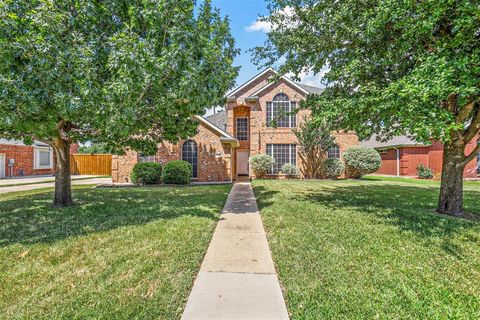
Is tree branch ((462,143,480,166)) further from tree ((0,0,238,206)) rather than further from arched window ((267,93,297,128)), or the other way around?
arched window ((267,93,297,128))

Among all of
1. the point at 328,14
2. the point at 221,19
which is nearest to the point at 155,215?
the point at 221,19

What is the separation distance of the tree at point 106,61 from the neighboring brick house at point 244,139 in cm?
901

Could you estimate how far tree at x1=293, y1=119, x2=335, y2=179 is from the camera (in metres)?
17.9

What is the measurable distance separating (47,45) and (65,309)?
556cm

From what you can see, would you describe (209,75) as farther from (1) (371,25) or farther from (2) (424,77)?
(2) (424,77)

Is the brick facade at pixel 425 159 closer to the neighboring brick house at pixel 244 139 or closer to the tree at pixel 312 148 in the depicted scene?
the neighboring brick house at pixel 244 139

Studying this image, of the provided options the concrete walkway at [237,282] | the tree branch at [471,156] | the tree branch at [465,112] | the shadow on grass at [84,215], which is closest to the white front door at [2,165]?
the shadow on grass at [84,215]

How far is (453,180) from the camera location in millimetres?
6754

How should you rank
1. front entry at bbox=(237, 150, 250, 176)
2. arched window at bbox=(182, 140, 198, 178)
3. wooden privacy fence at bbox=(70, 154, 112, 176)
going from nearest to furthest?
arched window at bbox=(182, 140, 198, 178) → front entry at bbox=(237, 150, 250, 176) → wooden privacy fence at bbox=(70, 154, 112, 176)

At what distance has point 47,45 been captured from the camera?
5426 millimetres

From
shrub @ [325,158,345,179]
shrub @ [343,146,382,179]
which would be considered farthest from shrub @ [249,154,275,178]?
shrub @ [343,146,382,179]

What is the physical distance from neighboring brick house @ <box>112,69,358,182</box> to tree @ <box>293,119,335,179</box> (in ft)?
2.07

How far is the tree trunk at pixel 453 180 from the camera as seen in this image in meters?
6.70

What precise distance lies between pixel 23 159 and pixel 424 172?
34.9 metres
